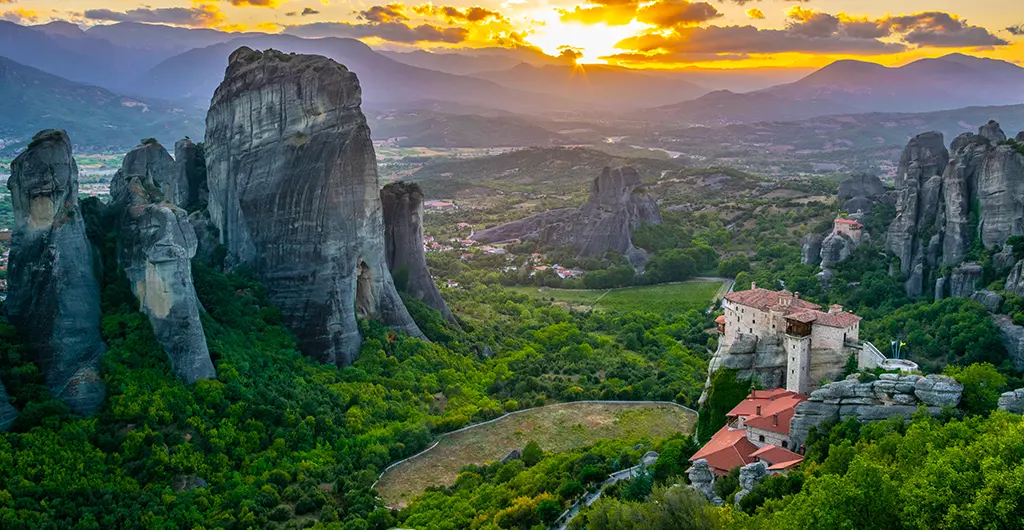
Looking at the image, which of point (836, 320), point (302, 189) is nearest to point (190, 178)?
point (302, 189)

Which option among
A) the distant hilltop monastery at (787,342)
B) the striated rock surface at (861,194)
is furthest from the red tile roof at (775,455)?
the striated rock surface at (861,194)

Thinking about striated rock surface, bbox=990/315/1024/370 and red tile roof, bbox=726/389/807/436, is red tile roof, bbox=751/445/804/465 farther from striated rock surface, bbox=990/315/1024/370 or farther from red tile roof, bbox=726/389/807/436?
striated rock surface, bbox=990/315/1024/370

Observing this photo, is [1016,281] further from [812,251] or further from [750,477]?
[750,477]

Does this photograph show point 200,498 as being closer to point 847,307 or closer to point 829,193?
point 847,307

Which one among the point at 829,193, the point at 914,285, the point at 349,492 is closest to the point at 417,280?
the point at 349,492

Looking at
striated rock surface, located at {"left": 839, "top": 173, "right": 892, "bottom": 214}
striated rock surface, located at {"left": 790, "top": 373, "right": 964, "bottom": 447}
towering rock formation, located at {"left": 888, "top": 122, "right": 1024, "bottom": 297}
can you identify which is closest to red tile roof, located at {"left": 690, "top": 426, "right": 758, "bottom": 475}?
striated rock surface, located at {"left": 790, "top": 373, "right": 964, "bottom": 447}

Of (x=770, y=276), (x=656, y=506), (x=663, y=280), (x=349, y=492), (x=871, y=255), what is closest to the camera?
(x=656, y=506)
